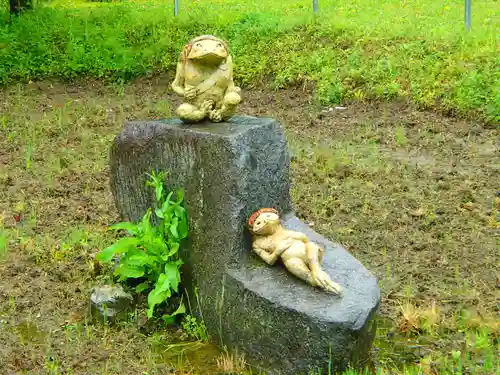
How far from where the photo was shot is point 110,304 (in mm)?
5430

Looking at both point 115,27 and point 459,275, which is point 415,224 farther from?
point 115,27

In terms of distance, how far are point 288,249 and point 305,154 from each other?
428 cm

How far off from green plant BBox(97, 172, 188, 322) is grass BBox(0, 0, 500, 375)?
0.30 meters

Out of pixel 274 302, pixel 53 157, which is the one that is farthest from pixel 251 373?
pixel 53 157

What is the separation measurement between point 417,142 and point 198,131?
4.79 m

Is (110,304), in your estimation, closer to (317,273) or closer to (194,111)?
(194,111)

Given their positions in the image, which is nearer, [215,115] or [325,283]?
[325,283]

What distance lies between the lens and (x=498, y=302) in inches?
221

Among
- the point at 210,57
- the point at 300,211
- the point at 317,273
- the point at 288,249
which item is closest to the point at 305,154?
the point at 300,211

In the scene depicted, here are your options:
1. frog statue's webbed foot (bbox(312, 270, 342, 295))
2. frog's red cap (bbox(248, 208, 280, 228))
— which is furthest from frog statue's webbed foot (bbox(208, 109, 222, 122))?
frog statue's webbed foot (bbox(312, 270, 342, 295))

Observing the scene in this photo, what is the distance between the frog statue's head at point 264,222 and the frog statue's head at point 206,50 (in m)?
1.20

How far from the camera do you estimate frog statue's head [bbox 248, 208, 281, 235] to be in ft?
16.3

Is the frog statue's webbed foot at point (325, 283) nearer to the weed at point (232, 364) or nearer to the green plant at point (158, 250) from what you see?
the weed at point (232, 364)

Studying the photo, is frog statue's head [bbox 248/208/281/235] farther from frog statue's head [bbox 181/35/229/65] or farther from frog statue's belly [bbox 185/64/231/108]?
frog statue's head [bbox 181/35/229/65]
